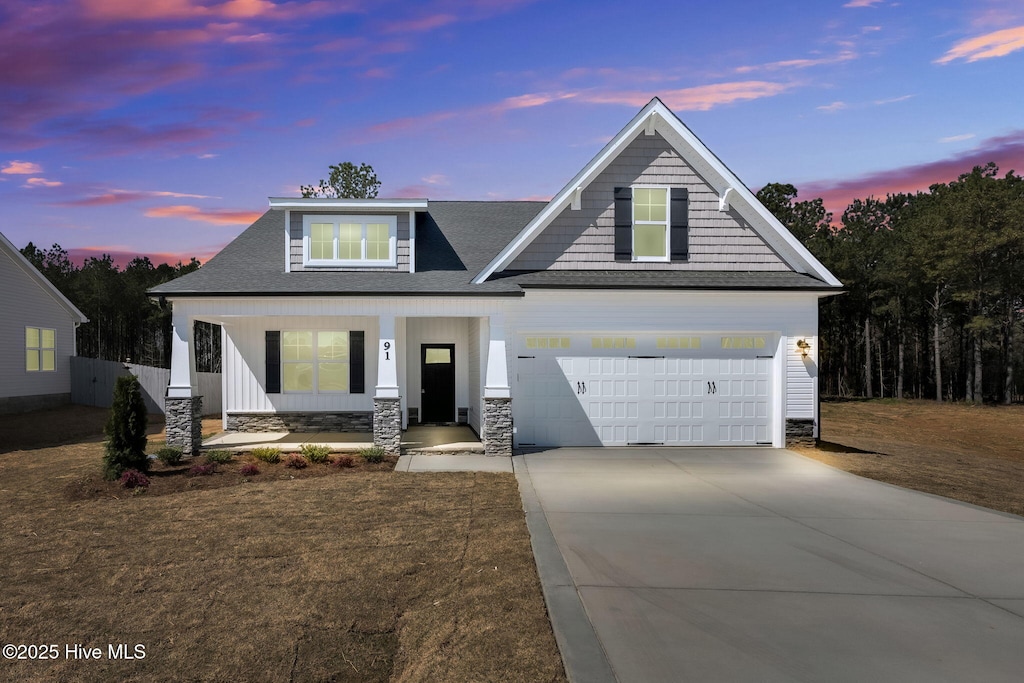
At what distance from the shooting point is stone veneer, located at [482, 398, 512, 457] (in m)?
14.4

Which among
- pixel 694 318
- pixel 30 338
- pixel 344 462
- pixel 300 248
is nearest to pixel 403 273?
pixel 300 248

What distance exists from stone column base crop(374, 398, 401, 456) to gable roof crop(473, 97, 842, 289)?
3.64 meters

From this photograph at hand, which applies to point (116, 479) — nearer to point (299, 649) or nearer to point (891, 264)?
point (299, 649)

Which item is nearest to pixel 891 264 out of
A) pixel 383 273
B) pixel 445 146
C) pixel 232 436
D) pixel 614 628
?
pixel 445 146

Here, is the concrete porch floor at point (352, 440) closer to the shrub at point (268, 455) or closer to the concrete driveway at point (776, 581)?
the shrub at point (268, 455)

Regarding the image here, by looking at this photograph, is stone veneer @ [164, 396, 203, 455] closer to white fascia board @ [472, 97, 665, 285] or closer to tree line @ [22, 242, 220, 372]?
white fascia board @ [472, 97, 665, 285]

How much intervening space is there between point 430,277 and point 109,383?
19.7m

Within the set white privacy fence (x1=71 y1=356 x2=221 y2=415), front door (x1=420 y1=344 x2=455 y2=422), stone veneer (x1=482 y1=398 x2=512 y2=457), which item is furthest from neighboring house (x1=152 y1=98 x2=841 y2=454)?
white privacy fence (x1=71 y1=356 x2=221 y2=415)

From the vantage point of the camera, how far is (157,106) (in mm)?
19812

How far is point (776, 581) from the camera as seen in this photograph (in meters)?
6.47

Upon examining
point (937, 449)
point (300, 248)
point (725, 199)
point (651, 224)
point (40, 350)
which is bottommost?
point (937, 449)

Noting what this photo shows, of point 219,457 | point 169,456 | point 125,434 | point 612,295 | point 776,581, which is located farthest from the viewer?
point 612,295

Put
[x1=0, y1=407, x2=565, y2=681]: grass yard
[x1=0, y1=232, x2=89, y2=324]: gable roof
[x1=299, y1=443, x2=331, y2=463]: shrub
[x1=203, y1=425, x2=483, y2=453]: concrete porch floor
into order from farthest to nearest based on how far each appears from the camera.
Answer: [x1=0, y1=232, x2=89, y2=324]: gable roof
[x1=203, y1=425, x2=483, y2=453]: concrete porch floor
[x1=299, y1=443, x2=331, y2=463]: shrub
[x1=0, y1=407, x2=565, y2=681]: grass yard

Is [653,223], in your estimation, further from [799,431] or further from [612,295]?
[799,431]
